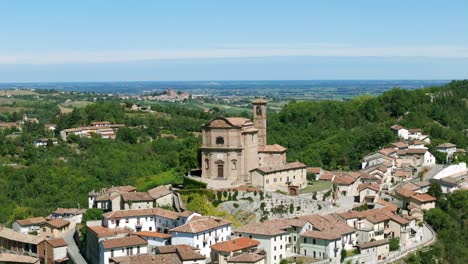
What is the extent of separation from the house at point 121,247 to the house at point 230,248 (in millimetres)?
4783

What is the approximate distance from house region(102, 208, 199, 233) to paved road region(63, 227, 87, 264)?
3059 millimetres

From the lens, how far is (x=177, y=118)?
107 metres

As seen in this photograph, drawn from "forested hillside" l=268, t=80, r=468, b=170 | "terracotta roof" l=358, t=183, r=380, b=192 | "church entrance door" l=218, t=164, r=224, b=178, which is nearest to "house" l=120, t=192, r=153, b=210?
"church entrance door" l=218, t=164, r=224, b=178

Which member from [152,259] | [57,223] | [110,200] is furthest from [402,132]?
[152,259]

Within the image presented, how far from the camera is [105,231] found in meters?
42.7

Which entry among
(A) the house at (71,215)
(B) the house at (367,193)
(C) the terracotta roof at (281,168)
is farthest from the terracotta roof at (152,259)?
(B) the house at (367,193)

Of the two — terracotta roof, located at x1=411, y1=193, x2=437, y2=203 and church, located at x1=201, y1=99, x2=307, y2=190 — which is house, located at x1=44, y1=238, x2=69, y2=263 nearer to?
church, located at x1=201, y1=99, x2=307, y2=190

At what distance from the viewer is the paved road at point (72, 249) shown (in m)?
44.8

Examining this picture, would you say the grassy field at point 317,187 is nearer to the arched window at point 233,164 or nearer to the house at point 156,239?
the arched window at point 233,164

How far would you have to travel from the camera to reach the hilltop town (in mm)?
40938

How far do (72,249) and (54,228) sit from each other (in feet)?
14.4

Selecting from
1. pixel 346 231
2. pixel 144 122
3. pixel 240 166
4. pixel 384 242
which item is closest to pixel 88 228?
pixel 240 166

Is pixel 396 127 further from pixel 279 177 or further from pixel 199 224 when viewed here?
pixel 199 224

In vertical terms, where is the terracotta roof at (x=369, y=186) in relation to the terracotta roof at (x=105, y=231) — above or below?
above
